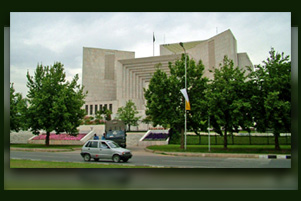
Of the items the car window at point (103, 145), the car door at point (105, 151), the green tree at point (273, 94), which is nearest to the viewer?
the car door at point (105, 151)

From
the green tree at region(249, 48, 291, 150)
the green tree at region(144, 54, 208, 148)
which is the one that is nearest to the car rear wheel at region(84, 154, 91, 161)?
the green tree at region(144, 54, 208, 148)

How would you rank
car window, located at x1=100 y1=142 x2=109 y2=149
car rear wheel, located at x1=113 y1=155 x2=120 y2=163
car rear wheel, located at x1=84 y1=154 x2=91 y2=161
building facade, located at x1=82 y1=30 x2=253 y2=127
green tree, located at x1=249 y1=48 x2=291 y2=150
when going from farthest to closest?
building facade, located at x1=82 y1=30 x2=253 y2=127 < green tree, located at x1=249 y1=48 x2=291 y2=150 < car rear wheel, located at x1=84 y1=154 x2=91 y2=161 < car window, located at x1=100 y1=142 x2=109 y2=149 < car rear wheel, located at x1=113 y1=155 x2=120 y2=163

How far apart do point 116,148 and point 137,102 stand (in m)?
57.6

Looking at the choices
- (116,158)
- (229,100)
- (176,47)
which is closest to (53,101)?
(116,158)

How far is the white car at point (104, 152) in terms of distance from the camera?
16.0m

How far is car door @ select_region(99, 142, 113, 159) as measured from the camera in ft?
53.5

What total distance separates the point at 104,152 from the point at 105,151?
3.8 inches

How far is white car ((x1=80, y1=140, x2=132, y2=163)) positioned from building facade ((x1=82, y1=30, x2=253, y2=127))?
46.3 metres

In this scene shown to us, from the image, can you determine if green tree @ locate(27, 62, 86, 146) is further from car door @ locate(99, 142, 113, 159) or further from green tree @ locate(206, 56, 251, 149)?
green tree @ locate(206, 56, 251, 149)

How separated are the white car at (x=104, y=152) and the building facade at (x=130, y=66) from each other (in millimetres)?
46324

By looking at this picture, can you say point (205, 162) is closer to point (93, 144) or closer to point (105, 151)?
point (105, 151)

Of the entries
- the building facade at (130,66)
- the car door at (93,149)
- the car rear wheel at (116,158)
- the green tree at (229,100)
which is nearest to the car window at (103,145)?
the car door at (93,149)

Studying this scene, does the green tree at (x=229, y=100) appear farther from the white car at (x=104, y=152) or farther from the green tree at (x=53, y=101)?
the green tree at (x=53, y=101)

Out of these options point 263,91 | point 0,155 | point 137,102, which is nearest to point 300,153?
point 263,91
